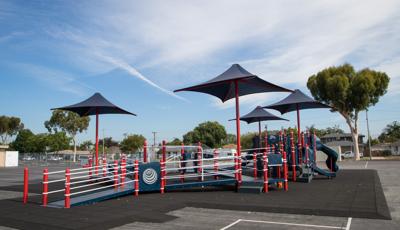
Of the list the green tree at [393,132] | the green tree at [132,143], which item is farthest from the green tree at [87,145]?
the green tree at [393,132]

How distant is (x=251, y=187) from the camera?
10.7 meters

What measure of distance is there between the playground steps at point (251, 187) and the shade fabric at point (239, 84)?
3269 millimetres

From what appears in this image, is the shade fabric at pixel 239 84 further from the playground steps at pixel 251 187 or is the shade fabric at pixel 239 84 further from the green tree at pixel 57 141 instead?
the green tree at pixel 57 141

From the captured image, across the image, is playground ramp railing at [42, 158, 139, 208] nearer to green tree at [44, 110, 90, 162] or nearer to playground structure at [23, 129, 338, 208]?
playground structure at [23, 129, 338, 208]

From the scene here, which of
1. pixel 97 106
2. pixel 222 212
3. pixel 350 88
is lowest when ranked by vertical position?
pixel 222 212

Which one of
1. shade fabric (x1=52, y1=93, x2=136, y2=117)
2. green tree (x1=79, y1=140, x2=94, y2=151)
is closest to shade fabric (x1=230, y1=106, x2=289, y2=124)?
shade fabric (x1=52, y1=93, x2=136, y2=117)

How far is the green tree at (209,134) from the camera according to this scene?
65438mm

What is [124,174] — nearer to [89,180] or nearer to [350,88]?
[89,180]

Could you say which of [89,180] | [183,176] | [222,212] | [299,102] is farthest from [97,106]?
[299,102]

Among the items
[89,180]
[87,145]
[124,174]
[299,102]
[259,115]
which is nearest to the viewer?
[89,180]

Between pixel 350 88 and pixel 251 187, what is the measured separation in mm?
29609

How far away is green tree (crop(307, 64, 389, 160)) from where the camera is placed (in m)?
35.5

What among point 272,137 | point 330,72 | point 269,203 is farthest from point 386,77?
point 269,203

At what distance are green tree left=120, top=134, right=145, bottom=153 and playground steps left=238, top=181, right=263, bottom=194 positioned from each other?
6852cm
